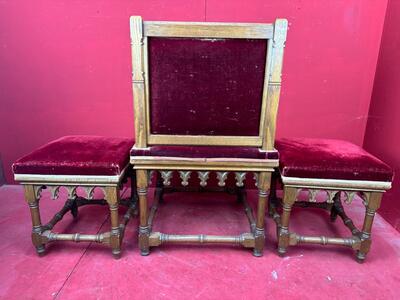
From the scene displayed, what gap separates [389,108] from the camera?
1.92 meters

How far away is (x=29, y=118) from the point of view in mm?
2270

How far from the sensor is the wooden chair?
128 centimetres

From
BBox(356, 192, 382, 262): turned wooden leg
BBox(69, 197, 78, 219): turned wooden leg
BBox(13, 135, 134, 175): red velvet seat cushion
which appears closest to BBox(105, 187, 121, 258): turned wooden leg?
BBox(13, 135, 134, 175): red velvet seat cushion

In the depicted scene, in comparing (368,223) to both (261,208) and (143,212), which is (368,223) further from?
(143,212)

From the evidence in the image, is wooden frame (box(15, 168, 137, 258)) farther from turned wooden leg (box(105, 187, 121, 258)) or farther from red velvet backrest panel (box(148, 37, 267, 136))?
red velvet backrest panel (box(148, 37, 267, 136))

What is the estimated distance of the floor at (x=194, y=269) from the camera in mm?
1332

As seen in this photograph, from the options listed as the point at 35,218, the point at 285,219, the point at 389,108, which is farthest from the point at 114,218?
the point at 389,108

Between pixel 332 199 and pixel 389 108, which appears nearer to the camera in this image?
pixel 332 199

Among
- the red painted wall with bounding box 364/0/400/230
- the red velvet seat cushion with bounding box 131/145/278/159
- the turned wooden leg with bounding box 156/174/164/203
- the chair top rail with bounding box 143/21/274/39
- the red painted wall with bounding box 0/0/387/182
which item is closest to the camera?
the chair top rail with bounding box 143/21/274/39

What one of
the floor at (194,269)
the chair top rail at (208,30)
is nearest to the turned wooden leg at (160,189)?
the floor at (194,269)

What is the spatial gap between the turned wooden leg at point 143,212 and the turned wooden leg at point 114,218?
11 cm

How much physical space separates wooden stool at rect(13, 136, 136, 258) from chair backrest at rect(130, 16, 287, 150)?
0.21 m

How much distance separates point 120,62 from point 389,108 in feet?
6.10

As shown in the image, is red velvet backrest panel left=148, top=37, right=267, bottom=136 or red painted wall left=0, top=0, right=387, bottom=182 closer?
red velvet backrest panel left=148, top=37, right=267, bottom=136
